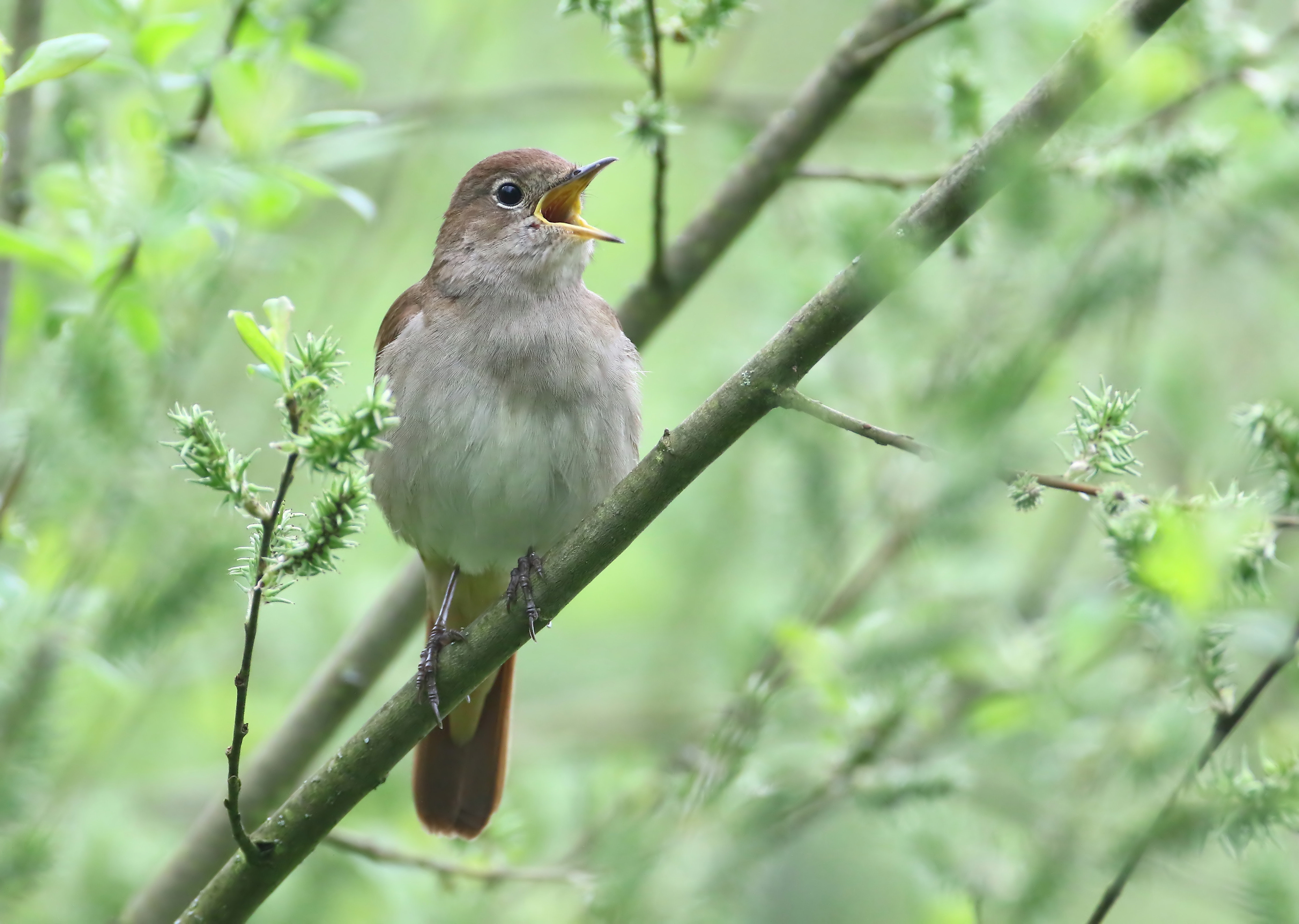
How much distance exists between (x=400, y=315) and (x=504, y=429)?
68 cm

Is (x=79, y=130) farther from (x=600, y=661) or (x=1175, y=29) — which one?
(x=600, y=661)

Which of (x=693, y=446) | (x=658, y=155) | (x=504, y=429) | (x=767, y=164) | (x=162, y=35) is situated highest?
(x=767, y=164)

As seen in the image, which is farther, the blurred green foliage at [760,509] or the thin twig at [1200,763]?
the blurred green foliage at [760,509]

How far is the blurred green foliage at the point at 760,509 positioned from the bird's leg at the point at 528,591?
0.59 metres

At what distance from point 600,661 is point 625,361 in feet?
10.1

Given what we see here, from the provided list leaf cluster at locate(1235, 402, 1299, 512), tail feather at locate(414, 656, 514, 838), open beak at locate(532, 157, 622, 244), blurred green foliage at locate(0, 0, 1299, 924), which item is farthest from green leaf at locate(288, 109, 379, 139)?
leaf cluster at locate(1235, 402, 1299, 512)

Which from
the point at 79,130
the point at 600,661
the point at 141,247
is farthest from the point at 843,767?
the point at 600,661

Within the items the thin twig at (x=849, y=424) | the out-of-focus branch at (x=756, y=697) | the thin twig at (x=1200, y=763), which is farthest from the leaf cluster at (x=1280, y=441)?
the out-of-focus branch at (x=756, y=697)

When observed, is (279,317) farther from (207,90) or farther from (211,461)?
(207,90)

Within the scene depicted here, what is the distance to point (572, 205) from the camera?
4.50 meters

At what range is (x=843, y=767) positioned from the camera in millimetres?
3678

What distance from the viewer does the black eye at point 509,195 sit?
170 inches

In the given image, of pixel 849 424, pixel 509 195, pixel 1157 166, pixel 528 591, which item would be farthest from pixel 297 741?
pixel 1157 166

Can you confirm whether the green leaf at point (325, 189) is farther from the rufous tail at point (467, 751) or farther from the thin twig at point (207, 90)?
the rufous tail at point (467, 751)
